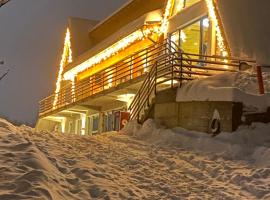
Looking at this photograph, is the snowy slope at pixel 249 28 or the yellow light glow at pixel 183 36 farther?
the yellow light glow at pixel 183 36

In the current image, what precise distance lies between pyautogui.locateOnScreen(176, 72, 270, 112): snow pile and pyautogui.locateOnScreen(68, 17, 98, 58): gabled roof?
2651 cm

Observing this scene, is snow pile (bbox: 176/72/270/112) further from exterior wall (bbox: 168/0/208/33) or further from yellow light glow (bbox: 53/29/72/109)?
yellow light glow (bbox: 53/29/72/109)

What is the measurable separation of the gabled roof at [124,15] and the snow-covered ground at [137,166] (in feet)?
51.8

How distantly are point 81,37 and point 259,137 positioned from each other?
99.6ft

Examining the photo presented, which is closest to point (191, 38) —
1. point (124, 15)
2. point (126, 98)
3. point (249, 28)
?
point (249, 28)

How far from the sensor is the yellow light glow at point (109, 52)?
26.5 metres

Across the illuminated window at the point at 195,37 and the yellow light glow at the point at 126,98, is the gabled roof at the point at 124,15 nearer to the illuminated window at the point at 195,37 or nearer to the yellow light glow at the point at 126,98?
the illuminated window at the point at 195,37

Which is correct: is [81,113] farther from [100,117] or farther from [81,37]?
[81,37]

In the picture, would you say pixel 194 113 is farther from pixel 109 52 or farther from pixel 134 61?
pixel 109 52

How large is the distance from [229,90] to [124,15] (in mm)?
21985

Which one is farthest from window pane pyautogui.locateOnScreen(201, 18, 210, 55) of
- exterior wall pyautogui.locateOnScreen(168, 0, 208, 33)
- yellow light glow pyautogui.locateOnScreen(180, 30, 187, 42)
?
yellow light glow pyautogui.locateOnScreen(180, 30, 187, 42)

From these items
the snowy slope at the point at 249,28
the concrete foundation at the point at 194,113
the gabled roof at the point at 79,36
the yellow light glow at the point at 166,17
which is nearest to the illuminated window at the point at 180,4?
the yellow light glow at the point at 166,17

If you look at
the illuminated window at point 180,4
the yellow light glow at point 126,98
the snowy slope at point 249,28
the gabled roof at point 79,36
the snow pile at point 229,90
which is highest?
the gabled roof at point 79,36

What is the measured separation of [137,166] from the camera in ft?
→ 34.5
